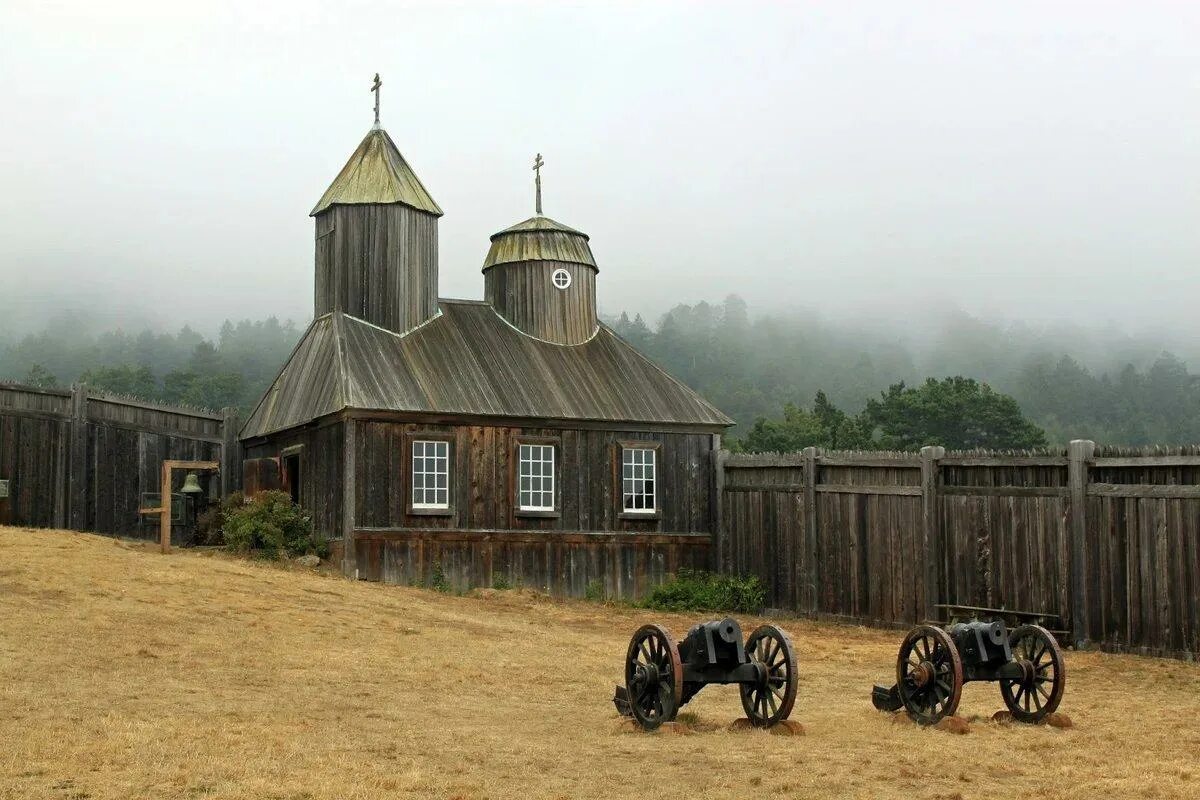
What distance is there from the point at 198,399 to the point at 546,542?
222 ft

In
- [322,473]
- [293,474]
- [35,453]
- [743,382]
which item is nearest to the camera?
[35,453]

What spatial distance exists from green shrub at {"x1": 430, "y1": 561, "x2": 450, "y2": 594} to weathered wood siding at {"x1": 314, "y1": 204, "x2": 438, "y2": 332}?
18.4 feet

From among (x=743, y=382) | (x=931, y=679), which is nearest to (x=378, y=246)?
(x=931, y=679)

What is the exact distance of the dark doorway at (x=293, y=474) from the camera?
2981 cm

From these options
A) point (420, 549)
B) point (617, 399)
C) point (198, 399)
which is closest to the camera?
point (420, 549)

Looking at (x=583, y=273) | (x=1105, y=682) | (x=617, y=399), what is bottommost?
(x=1105, y=682)

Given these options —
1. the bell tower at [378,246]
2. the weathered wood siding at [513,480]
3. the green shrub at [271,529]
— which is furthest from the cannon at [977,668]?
the bell tower at [378,246]

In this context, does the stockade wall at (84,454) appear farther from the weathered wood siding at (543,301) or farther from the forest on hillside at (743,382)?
the forest on hillside at (743,382)

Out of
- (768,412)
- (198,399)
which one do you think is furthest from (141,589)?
(768,412)

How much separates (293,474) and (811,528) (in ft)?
36.1

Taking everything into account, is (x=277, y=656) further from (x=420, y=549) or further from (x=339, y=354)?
(x=339, y=354)

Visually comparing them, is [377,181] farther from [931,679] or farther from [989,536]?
[931,679]

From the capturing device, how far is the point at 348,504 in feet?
89.7

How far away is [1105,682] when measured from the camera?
57.4 ft
